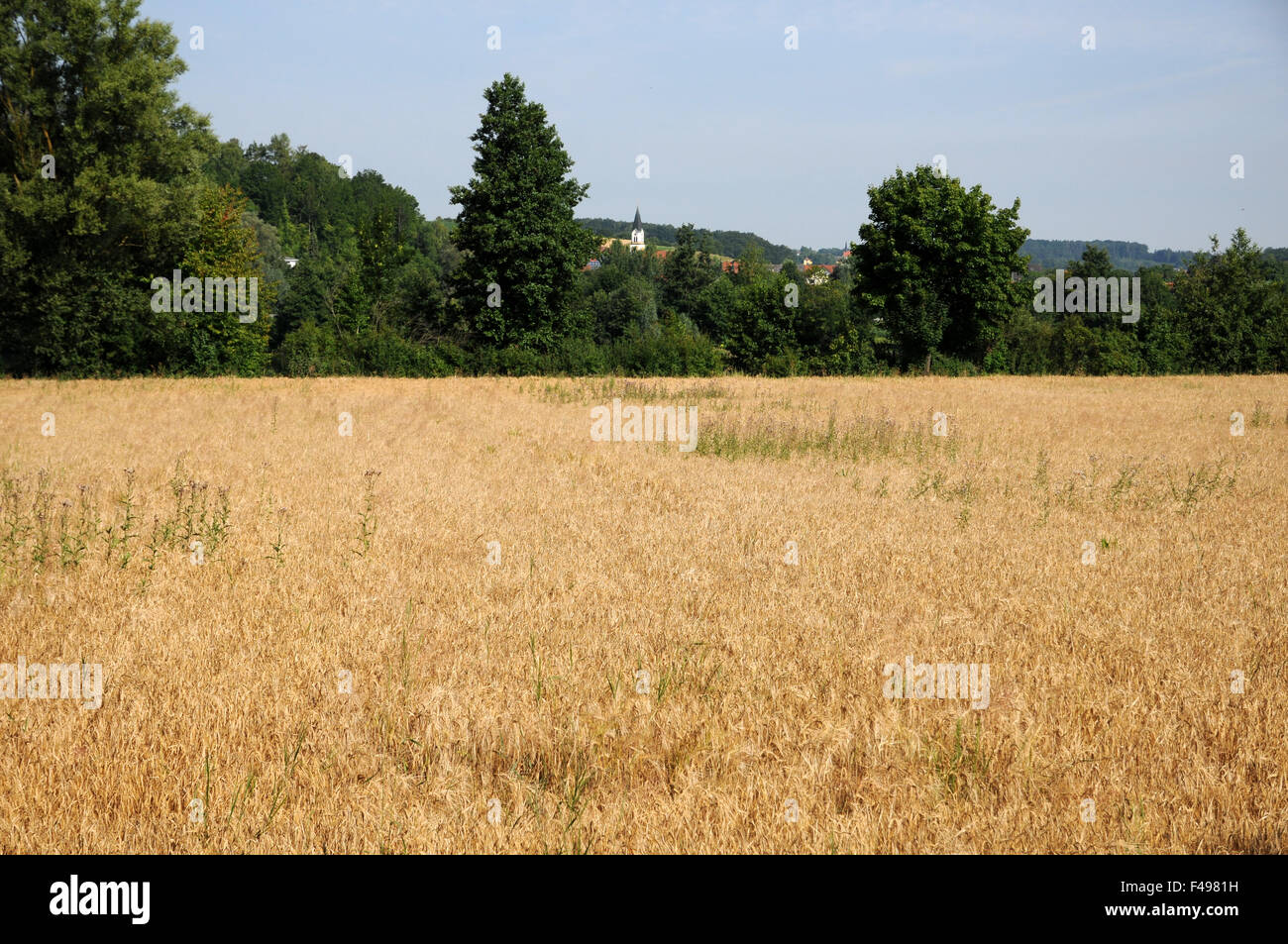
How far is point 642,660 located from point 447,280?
4546cm

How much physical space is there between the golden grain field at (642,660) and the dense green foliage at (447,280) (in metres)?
24.9

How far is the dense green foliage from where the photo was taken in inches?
1296

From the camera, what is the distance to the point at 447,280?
48.4 m

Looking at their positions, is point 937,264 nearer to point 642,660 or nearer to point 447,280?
point 447,280
